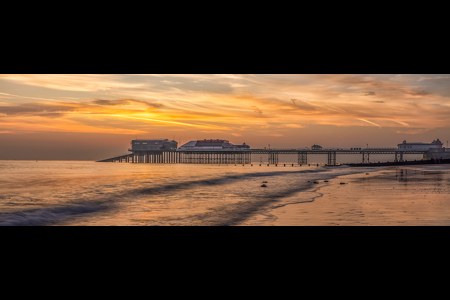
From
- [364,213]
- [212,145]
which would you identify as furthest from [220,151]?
[364,213]

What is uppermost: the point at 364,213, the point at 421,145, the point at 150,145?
the point at 150,145

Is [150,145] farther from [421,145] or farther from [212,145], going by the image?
[421,145]

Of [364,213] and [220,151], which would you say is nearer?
[364,213]

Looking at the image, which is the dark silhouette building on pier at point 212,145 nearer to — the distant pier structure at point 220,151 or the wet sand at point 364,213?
the distant pier structure at point 220,151

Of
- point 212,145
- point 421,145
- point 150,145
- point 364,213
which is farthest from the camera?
point 212,145

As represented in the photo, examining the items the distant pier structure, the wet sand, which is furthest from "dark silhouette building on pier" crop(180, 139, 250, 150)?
the wet sand

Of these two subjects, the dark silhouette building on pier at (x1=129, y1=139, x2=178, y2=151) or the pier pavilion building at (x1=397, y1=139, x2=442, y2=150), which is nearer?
the pier pavilion building at (x1=397, y1=139, x2=442, y2=150)

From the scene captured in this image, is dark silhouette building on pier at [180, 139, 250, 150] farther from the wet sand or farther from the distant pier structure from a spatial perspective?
the wet sand

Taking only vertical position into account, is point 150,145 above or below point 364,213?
above
